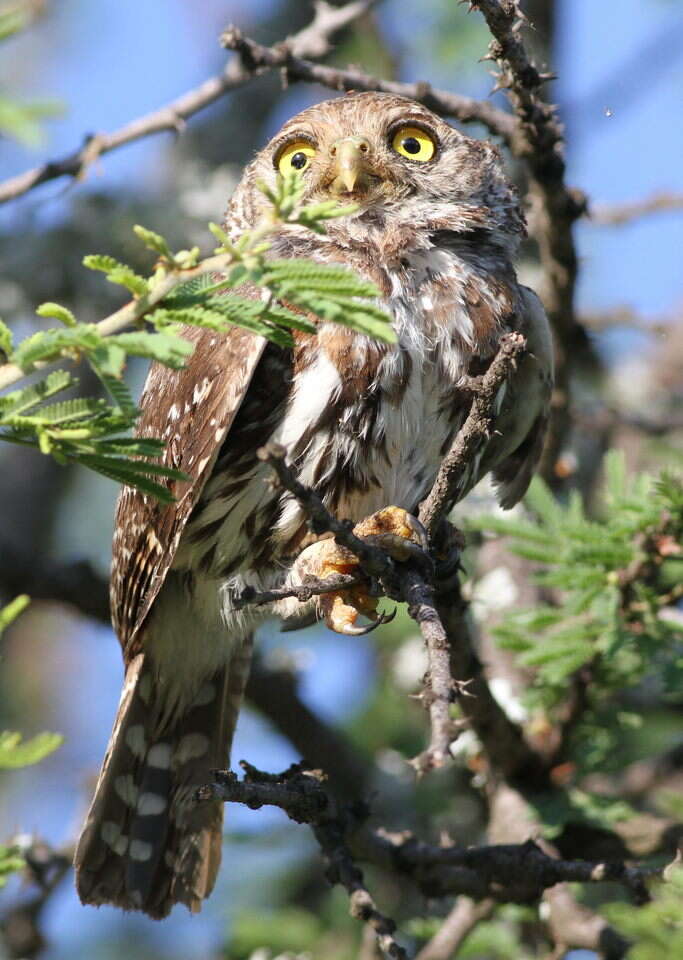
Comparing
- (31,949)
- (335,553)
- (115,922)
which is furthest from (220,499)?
(115,922)

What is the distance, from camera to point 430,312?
3.61 meters

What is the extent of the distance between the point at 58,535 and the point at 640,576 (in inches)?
168

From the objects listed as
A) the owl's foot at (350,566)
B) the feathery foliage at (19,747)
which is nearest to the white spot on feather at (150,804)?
the owl's foot at (350,566)

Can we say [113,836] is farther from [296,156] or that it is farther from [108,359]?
[108,359]

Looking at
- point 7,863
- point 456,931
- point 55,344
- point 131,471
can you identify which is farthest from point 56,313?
point 456,931

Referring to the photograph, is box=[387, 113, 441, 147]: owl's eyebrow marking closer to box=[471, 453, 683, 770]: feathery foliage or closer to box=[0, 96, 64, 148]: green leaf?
box=[471, 453, 683, 770]: feathery foliage

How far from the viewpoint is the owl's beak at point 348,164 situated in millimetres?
3711

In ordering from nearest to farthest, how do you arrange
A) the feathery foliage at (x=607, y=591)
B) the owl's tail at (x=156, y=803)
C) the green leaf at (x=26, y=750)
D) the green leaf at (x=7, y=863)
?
the green leaf at (x=26, y=750)
the green leaf at (x=7, y=863)
the feathery foliage at (x=607, y=591)
the owl's tail at (x=156, y=803)

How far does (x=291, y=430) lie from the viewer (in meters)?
3.45

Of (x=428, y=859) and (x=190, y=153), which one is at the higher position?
(x=190, y=153)

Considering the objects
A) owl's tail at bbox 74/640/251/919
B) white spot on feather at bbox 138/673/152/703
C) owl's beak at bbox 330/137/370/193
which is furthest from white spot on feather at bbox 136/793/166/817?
owl's beak at bbox 330/137/370/193

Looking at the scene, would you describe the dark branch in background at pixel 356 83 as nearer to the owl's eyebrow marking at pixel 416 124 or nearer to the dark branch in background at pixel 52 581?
the owl's eyebrow marking at pixel 416 124

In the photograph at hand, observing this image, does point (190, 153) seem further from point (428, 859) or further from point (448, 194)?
point (428, 859)

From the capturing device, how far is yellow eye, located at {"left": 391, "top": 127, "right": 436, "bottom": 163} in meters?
4.02
